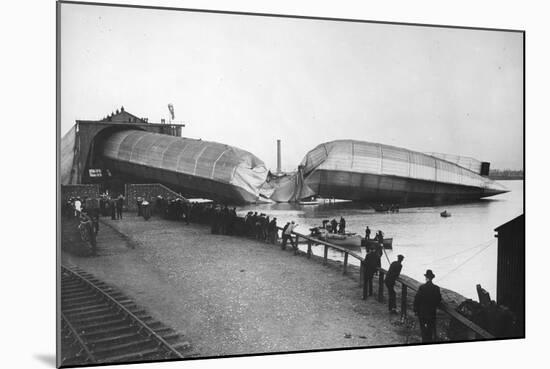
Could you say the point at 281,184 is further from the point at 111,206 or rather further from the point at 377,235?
the point at 111,206

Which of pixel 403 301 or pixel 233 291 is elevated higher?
pixel 233 291

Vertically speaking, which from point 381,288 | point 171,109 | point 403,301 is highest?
point 171,109

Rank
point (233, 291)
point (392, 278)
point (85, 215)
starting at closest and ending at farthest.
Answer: point (85, 215) → point (233, 291) → point (392, 278)

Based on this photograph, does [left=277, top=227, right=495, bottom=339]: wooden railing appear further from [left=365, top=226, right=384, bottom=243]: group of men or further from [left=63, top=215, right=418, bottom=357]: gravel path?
[left=365, top=226, right=384, bottom=243]: group of men

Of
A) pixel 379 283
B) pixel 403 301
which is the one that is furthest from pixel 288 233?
pixel 403 301

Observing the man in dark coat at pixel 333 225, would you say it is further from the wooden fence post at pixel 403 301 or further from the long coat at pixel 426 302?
the long coat at pixel 426 302

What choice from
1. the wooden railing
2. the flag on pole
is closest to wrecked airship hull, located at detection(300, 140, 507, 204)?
the wooden railing
